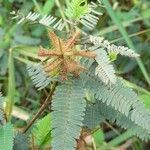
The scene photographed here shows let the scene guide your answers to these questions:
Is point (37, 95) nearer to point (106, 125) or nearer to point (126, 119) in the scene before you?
point (106, 125)

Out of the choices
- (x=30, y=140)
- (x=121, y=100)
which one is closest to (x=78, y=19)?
(x=121, y=100)

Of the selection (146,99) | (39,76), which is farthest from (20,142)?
(146,99)

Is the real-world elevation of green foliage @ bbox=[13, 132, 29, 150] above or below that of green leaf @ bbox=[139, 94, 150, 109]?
below

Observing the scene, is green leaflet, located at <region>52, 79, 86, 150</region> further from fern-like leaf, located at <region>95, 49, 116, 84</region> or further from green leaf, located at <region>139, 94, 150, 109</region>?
green leaf, located at <region>139, 94, 150, 109</region>

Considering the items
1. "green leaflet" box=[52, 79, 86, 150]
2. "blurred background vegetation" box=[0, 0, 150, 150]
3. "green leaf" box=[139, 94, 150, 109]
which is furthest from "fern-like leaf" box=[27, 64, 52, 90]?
"blurred background vegetation" box=[0, 0, 150, 150]

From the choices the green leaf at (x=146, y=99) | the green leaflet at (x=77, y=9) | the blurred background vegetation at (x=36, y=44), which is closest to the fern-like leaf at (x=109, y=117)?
the green leaflet at (x=77, y=9)
